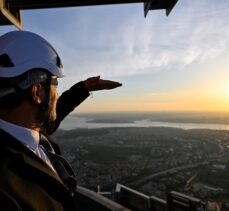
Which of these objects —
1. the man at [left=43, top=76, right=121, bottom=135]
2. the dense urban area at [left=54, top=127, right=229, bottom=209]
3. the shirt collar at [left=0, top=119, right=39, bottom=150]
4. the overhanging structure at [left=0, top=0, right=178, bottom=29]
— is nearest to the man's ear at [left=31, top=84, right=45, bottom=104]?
the shirt collar at [left=0, top=119, right=39, bottom=150]

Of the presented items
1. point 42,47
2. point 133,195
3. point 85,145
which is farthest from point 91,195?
point 85,145

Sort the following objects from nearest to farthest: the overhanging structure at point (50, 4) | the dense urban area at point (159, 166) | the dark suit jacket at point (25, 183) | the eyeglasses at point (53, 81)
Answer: the dark suit jacket at point (25, 183), the eyeglasses at point (53, 81), the overhanging structure at point (50, 4), the dense urban area at point (159, 166)

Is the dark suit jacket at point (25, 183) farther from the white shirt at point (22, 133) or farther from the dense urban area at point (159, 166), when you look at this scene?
the dense urban area at point (159, 166)

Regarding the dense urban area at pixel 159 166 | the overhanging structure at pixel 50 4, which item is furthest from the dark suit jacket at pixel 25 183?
the dense urban area at pixel 159 166

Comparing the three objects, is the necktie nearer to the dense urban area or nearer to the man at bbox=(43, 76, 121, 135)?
the man at bbox=(43, 76, 121, 135)

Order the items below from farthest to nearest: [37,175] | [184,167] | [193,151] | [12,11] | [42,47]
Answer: [193,151]
[184,167]
[12,11]
[42,47]
[37,175]

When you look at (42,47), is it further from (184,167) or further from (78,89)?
(184,167)
